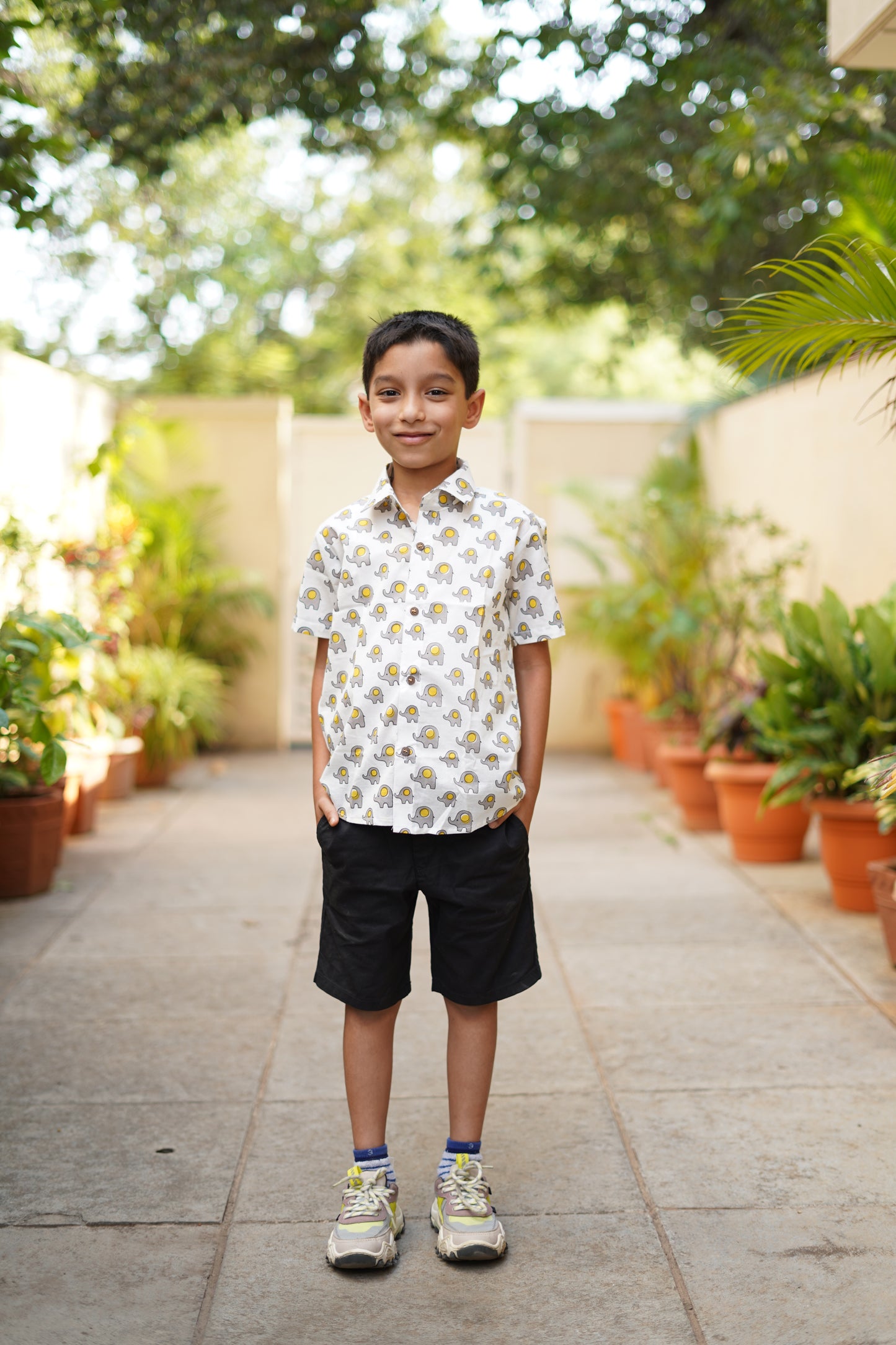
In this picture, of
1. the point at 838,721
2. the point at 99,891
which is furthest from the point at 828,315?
the point at 99,891

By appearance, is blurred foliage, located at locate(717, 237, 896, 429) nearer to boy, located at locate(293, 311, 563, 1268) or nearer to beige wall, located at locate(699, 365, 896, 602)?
boy, located at locate(293, 311, 563, 1268)

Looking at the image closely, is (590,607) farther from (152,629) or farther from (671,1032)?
(671,1032)

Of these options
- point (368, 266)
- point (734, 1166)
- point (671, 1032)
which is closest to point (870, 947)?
point (671, 1032)

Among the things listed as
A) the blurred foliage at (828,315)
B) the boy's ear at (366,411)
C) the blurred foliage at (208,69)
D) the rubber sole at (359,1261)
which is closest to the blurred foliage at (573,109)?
the blurred foliage at (208,69)

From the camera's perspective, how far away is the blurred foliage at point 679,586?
6793mm

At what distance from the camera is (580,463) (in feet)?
30.7

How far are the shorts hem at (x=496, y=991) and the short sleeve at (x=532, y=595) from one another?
60 centimetres

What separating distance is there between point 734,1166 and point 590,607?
18.5 ft

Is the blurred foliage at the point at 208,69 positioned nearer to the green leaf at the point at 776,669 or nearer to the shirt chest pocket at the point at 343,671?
the green leaf at the point at 776,669

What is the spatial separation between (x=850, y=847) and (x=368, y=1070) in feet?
8.82

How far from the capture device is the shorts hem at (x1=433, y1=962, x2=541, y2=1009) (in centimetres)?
234

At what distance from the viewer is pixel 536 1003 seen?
3729 millimetres

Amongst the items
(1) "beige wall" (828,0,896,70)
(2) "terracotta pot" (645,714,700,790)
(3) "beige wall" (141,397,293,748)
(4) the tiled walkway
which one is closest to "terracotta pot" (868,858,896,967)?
(4) the tiled walkway

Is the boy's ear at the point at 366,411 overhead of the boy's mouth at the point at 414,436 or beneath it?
overhead
